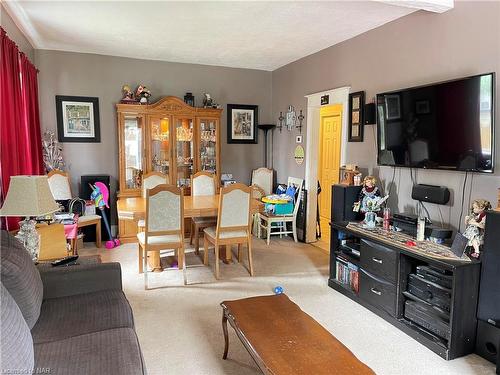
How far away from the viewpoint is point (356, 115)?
161 inches

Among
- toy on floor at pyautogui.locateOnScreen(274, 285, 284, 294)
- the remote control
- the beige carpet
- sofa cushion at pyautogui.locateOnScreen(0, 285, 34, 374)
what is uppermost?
sofa cushion at pyautogui.locateOnScreen(0, 285, 34, 374)

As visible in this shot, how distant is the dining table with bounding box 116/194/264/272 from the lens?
362cm

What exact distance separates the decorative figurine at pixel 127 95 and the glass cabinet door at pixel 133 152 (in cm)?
24

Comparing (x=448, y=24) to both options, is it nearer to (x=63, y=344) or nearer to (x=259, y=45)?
(x=259, y=45)

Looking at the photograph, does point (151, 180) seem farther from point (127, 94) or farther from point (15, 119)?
point (15, 119)

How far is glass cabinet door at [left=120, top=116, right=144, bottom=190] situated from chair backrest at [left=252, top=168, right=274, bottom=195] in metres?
1.88

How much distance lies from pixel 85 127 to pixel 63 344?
4200 mm

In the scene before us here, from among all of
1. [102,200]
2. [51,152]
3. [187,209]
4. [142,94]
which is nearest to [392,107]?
[187,209]

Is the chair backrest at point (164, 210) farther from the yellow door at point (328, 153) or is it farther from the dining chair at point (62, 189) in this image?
the yellow door at point (328, 153)

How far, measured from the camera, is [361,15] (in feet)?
11.2

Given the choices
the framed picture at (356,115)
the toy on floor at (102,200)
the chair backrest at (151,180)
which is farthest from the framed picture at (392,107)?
the toy on floor at (102,200)

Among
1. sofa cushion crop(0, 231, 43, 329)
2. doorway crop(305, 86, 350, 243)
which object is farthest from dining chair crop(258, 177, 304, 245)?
sofa cushion crop(0, 231, 43, 329)

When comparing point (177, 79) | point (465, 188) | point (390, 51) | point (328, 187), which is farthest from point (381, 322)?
point (177, 79)

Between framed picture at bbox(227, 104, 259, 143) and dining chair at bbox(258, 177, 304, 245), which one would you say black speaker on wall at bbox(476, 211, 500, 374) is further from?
framed picture at bbox(227, 104, 259, 143)
